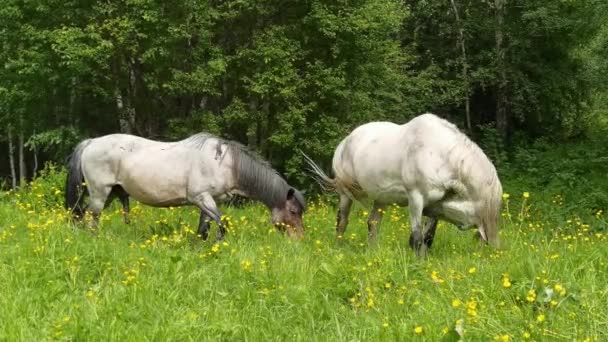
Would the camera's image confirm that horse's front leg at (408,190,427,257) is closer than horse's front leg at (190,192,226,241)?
Yes

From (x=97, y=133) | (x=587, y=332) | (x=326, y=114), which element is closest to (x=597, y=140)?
(x=326, y=114)

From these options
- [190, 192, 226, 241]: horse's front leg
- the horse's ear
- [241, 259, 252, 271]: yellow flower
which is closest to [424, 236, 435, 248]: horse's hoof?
the horse's ear

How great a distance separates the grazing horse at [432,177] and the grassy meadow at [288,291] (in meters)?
0.42

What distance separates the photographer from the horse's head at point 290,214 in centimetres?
773

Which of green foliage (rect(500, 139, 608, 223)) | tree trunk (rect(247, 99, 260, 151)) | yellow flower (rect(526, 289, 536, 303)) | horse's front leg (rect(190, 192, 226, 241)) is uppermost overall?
yellow flower (rect(526, 289, 536, 303))

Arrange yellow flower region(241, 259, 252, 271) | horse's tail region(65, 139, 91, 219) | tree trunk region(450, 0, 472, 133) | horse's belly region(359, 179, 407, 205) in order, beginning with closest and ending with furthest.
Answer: yellow flower region(241, 259, 252, 271)
horse's belly region(359, 179, 407, 205)
horse's tail region(65, 139, 91, 219)
tree trunk region(450, 0, 472, 133)

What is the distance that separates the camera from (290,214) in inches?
308

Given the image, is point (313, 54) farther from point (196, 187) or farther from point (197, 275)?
point (197, 275)

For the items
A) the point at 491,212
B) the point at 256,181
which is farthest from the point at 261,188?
the point at 491,212

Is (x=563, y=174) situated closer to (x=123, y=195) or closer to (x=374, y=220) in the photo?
(x=374, y=220)

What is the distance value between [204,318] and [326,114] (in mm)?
12245

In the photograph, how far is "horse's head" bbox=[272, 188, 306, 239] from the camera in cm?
773

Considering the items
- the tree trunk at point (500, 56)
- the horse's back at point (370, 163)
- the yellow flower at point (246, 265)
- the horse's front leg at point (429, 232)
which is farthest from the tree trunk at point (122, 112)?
the yellow flower at point (246, 265)

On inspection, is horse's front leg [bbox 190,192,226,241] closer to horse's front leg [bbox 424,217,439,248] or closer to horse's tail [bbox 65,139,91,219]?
horse's tail [bbox 65,139,91,219]
